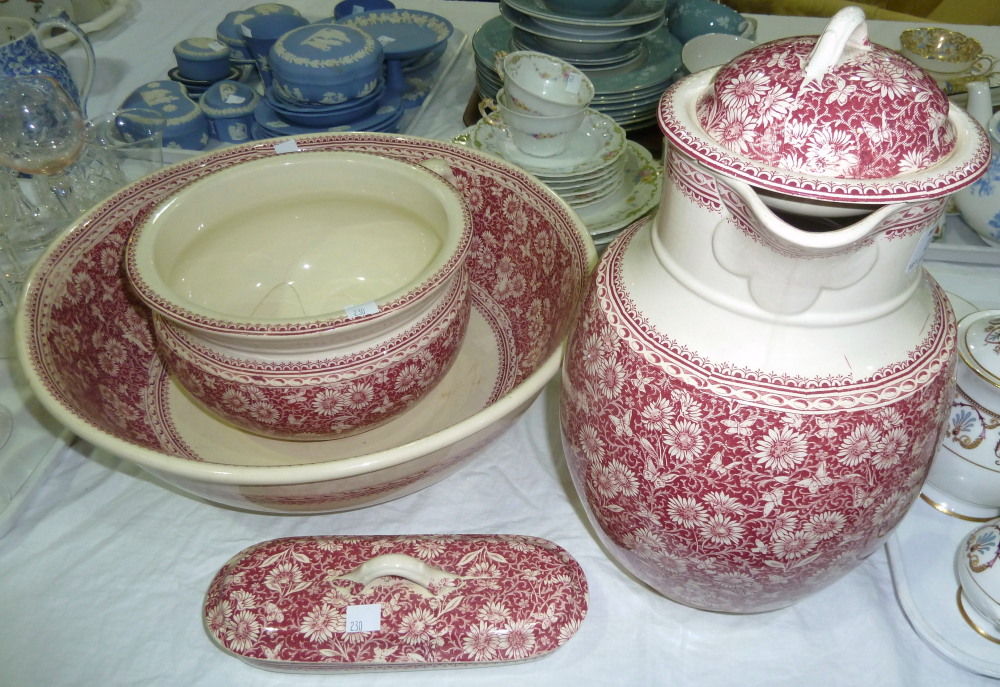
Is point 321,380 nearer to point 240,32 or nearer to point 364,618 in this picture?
point 364,618

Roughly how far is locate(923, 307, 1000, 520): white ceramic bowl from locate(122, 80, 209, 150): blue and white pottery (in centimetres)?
99

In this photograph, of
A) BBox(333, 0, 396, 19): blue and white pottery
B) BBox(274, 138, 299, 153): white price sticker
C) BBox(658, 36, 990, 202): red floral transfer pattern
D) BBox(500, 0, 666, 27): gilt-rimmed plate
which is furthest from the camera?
BBox(333, 0, 396, 19): blue and white pottery

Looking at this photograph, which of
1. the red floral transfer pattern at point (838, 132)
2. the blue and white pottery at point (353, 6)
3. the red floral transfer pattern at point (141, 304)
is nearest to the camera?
the red floral transfer pattern at point (838, 132)

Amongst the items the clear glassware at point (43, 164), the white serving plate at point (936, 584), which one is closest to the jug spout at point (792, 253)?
the white serving plate at point (936, 584)

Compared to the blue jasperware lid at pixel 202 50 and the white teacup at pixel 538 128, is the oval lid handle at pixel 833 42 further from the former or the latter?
the blue jasperware lid at pixel 202 50

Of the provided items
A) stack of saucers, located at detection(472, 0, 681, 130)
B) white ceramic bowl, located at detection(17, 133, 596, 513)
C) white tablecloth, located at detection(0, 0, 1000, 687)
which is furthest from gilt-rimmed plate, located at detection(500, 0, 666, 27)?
white tablecloth, located at detection(0, 0, 1000, 687)

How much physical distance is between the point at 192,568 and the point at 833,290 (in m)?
0.56

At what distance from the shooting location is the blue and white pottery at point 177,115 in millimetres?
1053

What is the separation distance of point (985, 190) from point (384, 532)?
783mm

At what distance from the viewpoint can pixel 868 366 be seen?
41cm

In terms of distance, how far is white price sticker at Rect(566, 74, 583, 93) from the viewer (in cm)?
94

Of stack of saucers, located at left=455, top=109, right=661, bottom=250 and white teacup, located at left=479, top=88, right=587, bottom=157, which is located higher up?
white teacup, located at left=479, top=88, right=587, bottom=157

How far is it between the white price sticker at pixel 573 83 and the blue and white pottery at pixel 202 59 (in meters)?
0.60

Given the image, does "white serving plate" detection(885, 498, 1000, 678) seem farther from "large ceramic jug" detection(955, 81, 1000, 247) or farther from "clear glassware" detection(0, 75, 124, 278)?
"clear glassware" detection(0, 75, 124, 278)
